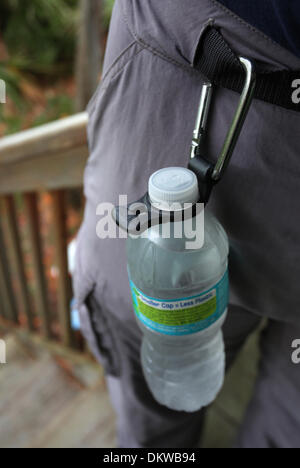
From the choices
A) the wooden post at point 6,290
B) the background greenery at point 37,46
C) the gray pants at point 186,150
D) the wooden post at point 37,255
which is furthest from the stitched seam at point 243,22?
the background greenery at point 37,46

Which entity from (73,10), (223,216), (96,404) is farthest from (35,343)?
(73,10)

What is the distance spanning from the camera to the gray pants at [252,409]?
3.28 feet

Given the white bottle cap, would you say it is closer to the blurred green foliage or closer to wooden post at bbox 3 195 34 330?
Answer: wooden post at bbox 3 195 34 330

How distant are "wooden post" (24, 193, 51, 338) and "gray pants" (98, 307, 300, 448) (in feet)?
2.23

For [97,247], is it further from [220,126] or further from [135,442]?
[135,442]

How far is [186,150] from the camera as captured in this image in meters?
0.63

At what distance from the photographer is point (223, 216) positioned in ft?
2.18

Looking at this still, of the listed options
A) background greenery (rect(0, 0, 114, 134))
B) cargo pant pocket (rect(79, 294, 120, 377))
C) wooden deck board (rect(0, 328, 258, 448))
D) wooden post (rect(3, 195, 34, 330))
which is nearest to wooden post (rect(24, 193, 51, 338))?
wooden post (rect(3, 195, 34, 330))

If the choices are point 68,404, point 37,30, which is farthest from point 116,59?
point 37,30

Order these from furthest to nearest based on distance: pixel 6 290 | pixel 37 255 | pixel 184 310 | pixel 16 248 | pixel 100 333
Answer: pixel 6 290, pixel 16 248, pixel 37 255, pixel 100 333, pixel 184 310

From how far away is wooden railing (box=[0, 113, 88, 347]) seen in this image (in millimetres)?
1066

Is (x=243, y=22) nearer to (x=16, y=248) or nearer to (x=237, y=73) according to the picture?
(x=237, y=73)

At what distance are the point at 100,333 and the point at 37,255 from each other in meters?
0.78

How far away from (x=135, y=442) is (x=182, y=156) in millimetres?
914
